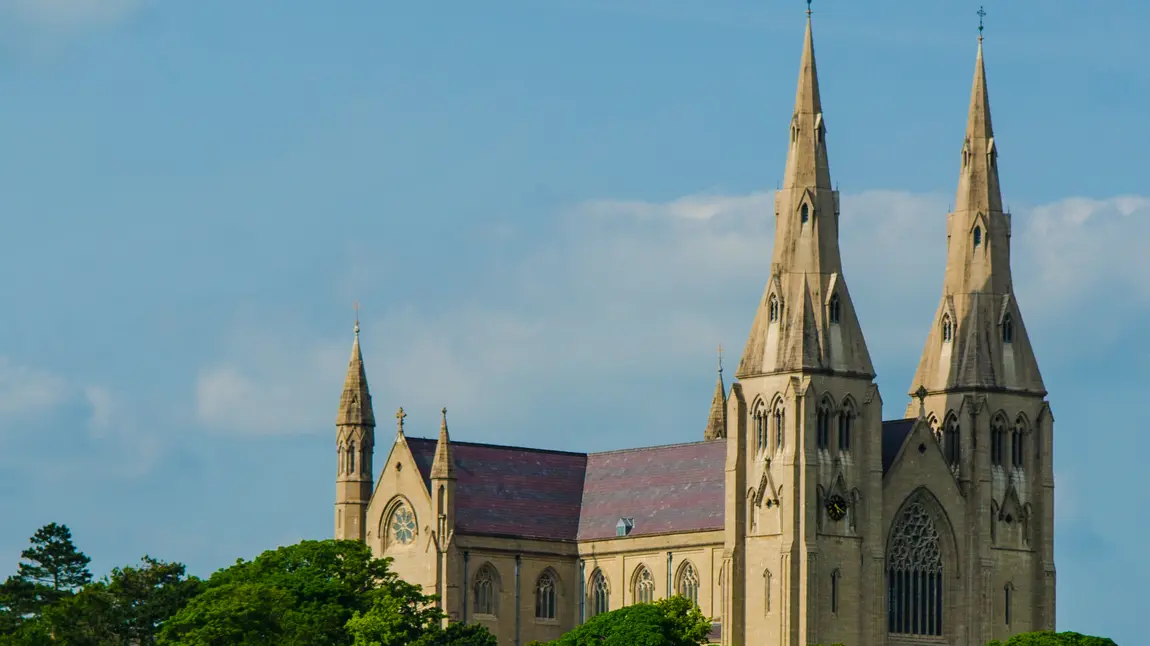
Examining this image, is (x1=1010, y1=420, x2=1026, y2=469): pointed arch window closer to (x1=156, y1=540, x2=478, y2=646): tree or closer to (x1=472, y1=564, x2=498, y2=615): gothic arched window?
(x1=472, y1=564, x2=498, y2=615): gothic arched window

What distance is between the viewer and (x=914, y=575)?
571 ft

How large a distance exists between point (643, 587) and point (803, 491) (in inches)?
627

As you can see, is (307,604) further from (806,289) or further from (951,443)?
(951,443)

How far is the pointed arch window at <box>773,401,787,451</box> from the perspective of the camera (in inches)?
6639

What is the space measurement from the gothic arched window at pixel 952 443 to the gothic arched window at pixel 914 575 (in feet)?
13.2

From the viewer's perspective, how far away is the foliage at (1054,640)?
162375mm

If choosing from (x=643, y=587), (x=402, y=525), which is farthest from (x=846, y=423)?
(x=402, y=525)

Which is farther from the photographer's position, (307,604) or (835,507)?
(835,507)

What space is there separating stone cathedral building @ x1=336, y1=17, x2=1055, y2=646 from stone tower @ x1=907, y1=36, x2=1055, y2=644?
12cm

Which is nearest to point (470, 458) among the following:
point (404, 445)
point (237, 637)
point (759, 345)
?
point (404, 445)

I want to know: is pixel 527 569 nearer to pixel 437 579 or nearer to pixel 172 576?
pixel 437 579

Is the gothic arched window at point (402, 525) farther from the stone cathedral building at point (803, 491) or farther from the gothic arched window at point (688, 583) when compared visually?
the gothic arched window at point (688, 583)

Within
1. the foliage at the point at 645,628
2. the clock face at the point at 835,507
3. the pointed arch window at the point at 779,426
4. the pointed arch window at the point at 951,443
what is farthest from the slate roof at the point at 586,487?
the foliage at the point at 645,628

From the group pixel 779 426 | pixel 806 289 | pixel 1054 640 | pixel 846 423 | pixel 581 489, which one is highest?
pixel 806 289
